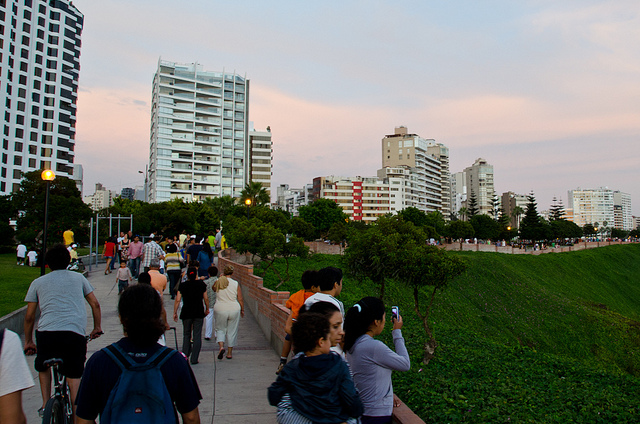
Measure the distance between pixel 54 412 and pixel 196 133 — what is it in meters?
97.0

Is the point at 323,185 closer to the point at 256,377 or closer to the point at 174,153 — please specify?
the point at 174,153

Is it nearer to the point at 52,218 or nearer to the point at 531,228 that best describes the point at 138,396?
the point at 52,218

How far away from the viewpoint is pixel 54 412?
3980 millimetres

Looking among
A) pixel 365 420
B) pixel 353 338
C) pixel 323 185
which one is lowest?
pixel 365 420

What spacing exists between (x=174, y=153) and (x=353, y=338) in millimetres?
95289

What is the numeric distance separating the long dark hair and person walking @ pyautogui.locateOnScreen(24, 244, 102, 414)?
8.52 ft

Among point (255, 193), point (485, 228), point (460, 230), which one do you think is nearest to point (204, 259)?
point (255, 193)

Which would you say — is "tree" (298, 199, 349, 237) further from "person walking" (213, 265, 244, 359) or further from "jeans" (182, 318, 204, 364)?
"jeans" (182, 318, 204, 364)

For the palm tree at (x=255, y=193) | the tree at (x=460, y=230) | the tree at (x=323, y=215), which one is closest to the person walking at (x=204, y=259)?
the palm tree at (x=255, y=193)

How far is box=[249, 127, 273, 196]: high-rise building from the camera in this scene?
112 meters

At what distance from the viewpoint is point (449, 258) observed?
1099 cm

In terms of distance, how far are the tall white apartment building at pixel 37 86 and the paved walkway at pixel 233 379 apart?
65.1 meters

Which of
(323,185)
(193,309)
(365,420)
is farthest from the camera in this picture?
(323,185)

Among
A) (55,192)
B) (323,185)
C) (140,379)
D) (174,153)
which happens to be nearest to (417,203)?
(323,185)
